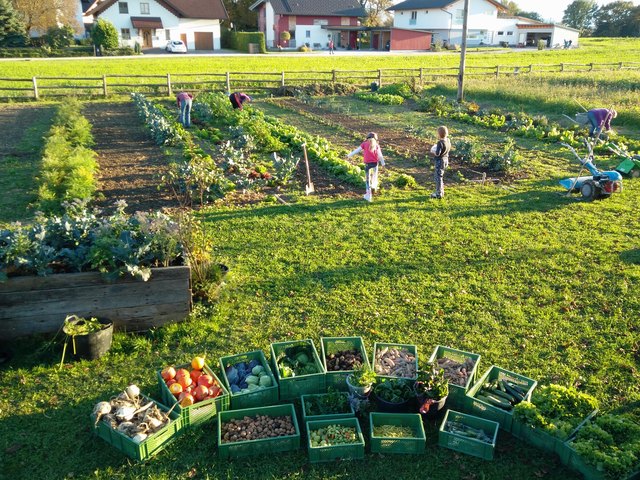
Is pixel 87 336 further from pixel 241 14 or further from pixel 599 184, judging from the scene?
pixel 241 14

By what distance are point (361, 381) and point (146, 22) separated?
193 feet

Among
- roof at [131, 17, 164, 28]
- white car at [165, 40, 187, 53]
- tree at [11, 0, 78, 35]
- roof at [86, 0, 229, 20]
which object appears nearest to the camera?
tree at [11, 0, 78, 35]

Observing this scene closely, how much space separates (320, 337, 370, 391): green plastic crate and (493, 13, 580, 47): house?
71055 mm

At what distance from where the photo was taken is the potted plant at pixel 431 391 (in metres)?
5.12

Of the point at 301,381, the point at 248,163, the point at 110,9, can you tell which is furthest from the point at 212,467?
the point at 110,9

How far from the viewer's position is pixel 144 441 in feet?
15.3

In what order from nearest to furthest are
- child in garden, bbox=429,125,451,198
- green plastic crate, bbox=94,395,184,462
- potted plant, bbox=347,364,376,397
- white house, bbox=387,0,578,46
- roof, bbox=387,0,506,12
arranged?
green plastic crate, bbox=94,395,184,462 → potted plant, bbox=347,364,376,397 → child in garden, bbox=429,125,451,198 → roof, bbox=387,0,506,12 → white house, bbox=387,0,578,46

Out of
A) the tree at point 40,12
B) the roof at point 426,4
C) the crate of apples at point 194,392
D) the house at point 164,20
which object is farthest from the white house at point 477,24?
the crate of apples at point 194,392

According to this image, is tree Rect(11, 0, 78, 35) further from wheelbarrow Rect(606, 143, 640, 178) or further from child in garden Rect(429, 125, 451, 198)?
wheelbarrow Rect(606, 143, 640, 178)

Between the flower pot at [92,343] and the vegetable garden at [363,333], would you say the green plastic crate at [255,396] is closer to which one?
the vegetable garden at [363,333]

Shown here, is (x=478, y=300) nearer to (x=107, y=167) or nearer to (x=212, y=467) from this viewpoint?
(x=212, y=467)

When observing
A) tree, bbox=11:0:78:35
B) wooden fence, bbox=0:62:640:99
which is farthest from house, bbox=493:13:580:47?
tree, bbox=11:0:78:35

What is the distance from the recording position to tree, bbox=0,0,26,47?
4941 centimetres

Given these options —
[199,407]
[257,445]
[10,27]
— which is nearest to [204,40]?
[10,27]
